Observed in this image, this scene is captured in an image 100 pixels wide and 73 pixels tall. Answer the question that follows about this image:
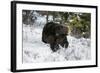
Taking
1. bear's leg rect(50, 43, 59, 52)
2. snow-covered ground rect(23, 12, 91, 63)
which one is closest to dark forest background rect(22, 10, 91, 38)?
snow-covered ground rect(23, 12, 91, 63)

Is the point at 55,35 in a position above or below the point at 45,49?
above

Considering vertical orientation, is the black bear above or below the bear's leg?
above

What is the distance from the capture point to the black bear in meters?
1.66

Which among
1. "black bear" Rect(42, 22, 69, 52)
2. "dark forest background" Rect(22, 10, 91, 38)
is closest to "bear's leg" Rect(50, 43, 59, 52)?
"black bear" Rect(42, 22, 69, 52)

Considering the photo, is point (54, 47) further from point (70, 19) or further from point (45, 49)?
point (70, 19)

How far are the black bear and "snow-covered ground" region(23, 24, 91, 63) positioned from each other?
3 centimetres

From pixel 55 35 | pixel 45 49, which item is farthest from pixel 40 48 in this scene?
pixel 55 35

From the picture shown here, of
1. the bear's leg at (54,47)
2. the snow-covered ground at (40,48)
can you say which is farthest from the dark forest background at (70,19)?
the bear's leg at (54,47)

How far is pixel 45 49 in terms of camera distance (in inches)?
65.0

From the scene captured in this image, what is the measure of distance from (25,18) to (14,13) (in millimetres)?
96

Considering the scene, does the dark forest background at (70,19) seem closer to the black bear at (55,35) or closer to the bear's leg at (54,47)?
the black bear at (55,35)

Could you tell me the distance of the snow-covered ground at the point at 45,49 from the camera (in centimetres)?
159

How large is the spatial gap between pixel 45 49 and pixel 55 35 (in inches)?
5.5

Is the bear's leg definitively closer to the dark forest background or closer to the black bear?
the black bear
